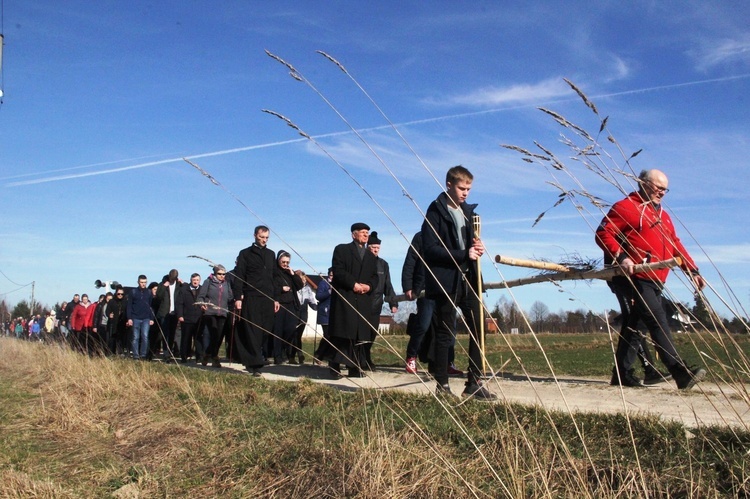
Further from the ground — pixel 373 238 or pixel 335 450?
pixel 373 238

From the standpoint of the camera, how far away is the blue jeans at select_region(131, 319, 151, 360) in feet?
52.9

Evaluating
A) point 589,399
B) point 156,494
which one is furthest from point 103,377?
point 589,399

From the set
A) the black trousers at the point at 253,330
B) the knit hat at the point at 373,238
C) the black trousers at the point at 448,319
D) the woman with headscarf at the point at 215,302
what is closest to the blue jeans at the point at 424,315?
the black trousers at the point at 448,319

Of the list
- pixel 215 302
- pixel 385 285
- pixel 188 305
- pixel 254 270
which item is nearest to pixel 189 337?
pixel 188 305

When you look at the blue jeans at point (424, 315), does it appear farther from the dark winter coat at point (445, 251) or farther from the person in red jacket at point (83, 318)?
the person in red jacket at point (83, 318)

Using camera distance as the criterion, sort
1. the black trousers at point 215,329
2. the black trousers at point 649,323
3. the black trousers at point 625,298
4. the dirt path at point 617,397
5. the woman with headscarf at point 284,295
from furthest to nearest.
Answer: the black trousers at point 215,329 → the woman with headscarf at point 284,295 → the black trousers at point 625,298 → the black trousers at point 649,323 → the dirt path at point 617,397

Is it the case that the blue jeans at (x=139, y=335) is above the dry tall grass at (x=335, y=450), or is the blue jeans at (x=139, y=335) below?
above

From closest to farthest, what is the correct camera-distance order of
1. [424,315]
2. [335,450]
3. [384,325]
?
1. [335,450]
2. [424,315]
3. [384,325]

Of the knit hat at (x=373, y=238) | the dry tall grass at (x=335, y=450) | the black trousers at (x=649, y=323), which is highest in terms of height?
the knit hat at (x=373, y=238)

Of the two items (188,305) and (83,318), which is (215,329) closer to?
(188,305)

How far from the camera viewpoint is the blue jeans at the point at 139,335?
634 inches

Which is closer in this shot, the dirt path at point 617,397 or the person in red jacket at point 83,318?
the dirt path at point 617,397

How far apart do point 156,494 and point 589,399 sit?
3.39 metres

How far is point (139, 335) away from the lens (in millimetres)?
16281
